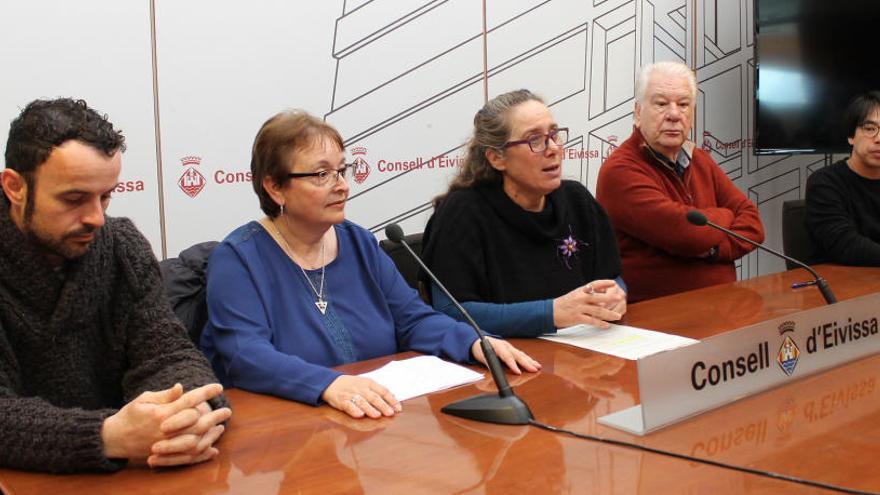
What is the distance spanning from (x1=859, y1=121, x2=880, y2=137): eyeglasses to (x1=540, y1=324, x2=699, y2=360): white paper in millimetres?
1801

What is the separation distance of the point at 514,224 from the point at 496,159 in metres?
0.20

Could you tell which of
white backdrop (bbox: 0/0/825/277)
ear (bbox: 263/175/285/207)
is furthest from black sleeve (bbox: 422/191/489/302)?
white backdrop (bbox: 0/0/825/277)

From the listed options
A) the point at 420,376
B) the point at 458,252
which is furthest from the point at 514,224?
the point at 420,376

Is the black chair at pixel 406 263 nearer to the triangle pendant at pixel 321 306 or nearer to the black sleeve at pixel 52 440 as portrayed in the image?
the triangle pendant at pixel 321 306

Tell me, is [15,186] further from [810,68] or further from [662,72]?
[810,68]

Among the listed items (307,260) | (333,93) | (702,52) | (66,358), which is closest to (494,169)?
(307,260)

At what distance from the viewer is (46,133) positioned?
4.45ft

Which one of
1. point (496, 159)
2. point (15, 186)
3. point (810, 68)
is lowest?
point (15, 186)

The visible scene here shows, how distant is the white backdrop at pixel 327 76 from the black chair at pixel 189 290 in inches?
31.8

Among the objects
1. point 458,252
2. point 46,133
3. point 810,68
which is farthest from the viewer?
point 810,68

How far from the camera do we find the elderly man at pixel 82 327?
1196 millimetres

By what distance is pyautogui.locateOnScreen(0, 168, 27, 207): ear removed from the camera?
1.38 m

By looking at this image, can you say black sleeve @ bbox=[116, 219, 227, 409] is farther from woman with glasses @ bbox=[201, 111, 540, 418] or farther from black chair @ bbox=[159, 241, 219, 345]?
black chair @ bbox=[159, 241, 219, 345]

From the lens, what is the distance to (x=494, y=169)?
234cm
